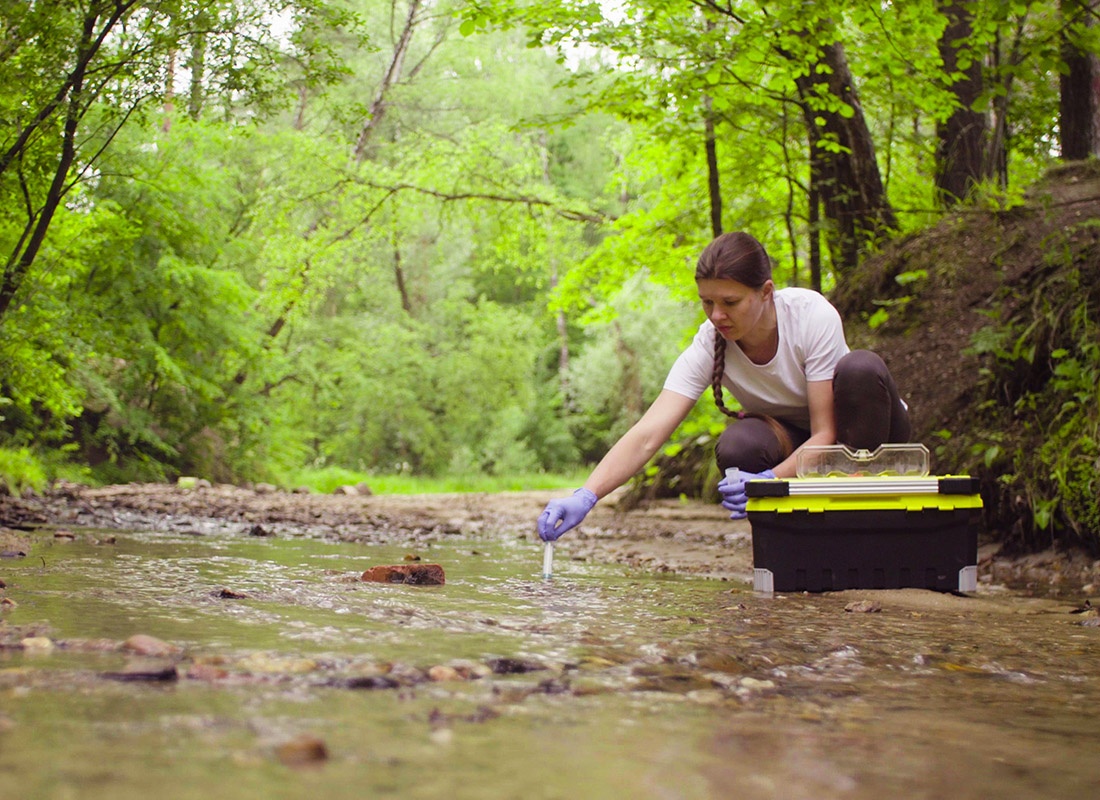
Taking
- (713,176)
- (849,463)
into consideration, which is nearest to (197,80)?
(849,463)

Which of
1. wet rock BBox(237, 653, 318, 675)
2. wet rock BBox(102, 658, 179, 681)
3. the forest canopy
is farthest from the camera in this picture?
the forest canopy

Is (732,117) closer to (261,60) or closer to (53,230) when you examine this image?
(261,60)

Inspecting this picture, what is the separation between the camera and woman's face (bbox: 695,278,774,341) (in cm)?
391

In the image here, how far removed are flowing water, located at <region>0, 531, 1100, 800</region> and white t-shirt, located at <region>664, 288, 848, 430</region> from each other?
46.8 inches

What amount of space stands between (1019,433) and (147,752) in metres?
5.10

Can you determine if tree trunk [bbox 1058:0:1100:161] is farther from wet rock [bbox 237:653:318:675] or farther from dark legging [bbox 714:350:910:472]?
wet rock [bbox 237:653:318:675]

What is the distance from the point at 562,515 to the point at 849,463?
115 cm

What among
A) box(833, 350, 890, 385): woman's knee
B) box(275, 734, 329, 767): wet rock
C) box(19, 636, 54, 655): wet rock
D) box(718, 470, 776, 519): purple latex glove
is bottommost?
box(275, 734, 329, 767): wet rock

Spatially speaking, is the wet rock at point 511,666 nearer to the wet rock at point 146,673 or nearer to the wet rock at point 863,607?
the wet rock at point 146,673

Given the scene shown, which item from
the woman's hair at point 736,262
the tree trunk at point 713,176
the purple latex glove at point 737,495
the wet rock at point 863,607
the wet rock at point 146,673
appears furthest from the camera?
the tree trunk at point 713,176

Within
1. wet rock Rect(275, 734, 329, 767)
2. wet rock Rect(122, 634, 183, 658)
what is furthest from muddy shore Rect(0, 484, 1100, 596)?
wet rock Rect(275, 734, 329, 767)

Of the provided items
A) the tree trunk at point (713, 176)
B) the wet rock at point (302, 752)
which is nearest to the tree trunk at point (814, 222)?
the tree trunk at point (713, 176)

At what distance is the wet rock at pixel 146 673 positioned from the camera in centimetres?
174

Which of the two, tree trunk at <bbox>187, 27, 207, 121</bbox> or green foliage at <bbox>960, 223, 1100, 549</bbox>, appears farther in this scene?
tree trunk at <bbox>187, 27, 207, 121</bbox>
